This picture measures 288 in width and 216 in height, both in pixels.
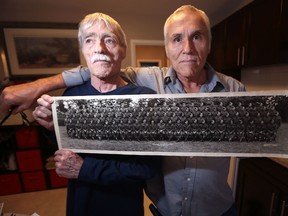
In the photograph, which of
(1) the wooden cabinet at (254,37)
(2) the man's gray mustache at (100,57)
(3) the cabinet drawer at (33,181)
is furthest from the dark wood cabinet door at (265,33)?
(3) the cabinet drawer at (33,181)

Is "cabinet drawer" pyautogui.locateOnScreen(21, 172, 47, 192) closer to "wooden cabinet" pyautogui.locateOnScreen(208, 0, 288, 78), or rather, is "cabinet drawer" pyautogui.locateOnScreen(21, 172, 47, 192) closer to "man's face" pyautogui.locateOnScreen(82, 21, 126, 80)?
"man's face" pyautogui.locateOnScreen(82, 21, 126, 80)

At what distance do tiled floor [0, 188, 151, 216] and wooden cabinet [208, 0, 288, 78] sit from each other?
71.8 inches

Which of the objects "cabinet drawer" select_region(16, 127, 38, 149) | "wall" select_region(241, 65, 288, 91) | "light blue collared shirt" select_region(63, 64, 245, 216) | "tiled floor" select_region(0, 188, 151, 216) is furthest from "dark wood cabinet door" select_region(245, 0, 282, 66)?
Result: "cabinet drawer" select_region(16, 127, 38, 149)

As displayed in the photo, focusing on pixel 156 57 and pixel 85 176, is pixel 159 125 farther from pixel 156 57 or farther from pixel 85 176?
pixel 156 57

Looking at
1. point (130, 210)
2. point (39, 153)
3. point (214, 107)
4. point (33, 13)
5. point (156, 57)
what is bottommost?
point (39, 153)

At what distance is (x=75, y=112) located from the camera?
55 centimetres

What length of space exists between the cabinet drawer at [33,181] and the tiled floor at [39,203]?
0.19 feet

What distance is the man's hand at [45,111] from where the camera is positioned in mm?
537

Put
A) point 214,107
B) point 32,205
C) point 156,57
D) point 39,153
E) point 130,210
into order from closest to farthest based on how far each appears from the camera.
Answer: point 214,107 → point 130,210 → point 32,205 → point 39,153 → point 156,57

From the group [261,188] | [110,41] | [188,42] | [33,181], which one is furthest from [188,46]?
[33,181]

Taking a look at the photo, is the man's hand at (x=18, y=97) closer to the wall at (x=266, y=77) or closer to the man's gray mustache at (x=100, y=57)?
the man's gray mustache at (x=100, y=57)

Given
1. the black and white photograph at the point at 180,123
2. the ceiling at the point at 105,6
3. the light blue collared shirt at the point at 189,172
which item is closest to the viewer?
the black and white photograph at the point at 180,123

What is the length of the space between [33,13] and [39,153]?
1.72 meters

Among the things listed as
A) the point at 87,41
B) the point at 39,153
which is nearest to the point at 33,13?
the point at 39,153
